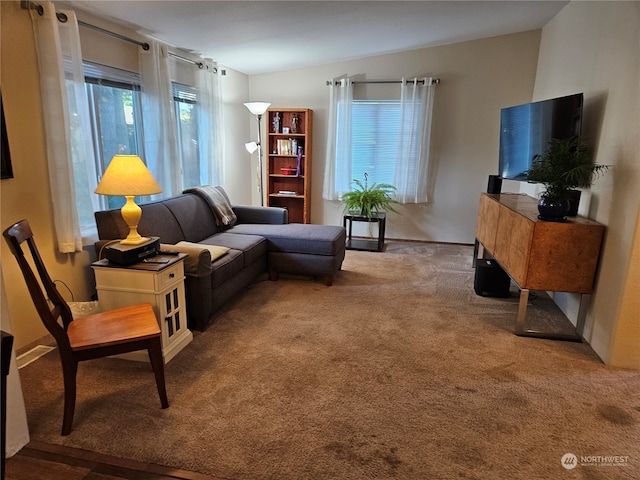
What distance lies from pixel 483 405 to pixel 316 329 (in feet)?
4.00

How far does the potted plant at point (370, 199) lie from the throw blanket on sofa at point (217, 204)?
1.63 metres

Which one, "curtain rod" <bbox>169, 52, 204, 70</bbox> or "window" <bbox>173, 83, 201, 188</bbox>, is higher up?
"curtain rod" <bbox>169, 52, 204, 70</bbox>

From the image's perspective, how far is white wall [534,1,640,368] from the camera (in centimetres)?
240

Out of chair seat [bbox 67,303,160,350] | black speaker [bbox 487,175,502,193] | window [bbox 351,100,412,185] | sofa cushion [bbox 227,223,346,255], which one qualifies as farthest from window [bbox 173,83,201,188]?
black speaker [bbox 487,175,502,193]

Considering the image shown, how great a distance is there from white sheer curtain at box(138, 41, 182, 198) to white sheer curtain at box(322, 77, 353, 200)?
2.33m

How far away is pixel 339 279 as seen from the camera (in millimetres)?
4020

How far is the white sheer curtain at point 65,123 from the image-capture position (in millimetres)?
2494

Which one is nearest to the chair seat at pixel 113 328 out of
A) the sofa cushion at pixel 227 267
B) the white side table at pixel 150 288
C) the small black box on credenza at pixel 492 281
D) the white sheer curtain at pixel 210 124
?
the white side table at pixel 150 288

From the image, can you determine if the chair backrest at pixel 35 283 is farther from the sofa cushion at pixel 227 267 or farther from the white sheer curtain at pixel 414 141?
the white sheer curtain at pixel 414 141

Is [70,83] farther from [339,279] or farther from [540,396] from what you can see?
[540,396]

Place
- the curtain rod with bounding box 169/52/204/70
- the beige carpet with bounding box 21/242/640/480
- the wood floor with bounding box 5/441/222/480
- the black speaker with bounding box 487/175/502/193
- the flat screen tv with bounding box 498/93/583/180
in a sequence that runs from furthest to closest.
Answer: the black speaker with bounding box 487/175/502/193 < the curtain rod with bounding box 169/52/204/70 < the flat screen tv with bounding box 498/93/583/180 < the beige carpet with bounding box 21/242/640/480 < the wood floor with bounding box 5/441/222/480

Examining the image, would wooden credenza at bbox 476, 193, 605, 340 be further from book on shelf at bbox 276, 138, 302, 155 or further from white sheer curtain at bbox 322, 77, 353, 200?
book on shelf at bbox 276, 138, 302, 155

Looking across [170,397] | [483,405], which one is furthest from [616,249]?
[170,397]

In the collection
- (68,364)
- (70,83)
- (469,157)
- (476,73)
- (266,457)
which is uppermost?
(476,73)
